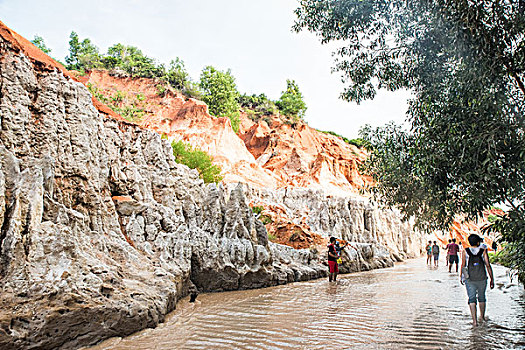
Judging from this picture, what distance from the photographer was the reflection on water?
4941 millimetres

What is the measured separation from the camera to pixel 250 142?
50.8m

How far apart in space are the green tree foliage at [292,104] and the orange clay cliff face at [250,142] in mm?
3720

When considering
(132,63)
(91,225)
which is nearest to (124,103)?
(132,63)

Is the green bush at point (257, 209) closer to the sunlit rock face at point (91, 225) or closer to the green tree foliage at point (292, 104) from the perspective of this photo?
the sunlit rock face at point (91, 225)

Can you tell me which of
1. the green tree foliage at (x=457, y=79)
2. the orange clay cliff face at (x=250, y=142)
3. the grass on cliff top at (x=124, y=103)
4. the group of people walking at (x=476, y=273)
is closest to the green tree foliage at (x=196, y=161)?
the orange clay cliff face at (x=250, y=142)

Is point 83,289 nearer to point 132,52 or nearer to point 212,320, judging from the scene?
point 212,320

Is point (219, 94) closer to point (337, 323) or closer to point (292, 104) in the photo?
point (292, 104)

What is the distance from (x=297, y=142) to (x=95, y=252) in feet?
151

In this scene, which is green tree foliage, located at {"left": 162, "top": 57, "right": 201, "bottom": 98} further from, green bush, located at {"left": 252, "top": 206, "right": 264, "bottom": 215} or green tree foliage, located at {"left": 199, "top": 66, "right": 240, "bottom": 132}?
green bush, located at {"left": 252, "top": 206, "right": 264, "bottom": 215}

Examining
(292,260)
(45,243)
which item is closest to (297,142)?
(292,260)

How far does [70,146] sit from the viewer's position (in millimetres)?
7531

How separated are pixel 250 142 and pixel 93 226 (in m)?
44.0

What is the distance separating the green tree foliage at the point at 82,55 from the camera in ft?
157

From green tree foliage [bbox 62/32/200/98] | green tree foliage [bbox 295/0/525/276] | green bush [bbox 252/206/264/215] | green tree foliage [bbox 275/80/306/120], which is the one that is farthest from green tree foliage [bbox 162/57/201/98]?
green tree foliage [bbox 295/0/525/276]
